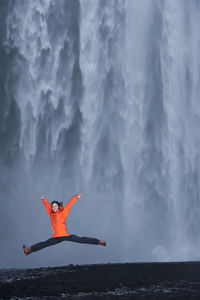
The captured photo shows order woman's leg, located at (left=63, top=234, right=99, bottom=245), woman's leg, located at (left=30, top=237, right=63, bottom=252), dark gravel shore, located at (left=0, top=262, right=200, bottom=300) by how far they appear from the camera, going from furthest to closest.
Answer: woman's leg, located at (left=30, top=237, right=63, bottom=252) < woman's leg, located at (left=63, top=234, right=99, bottom=245) < dark gravel shore, located at (left=0, top=262, right=200, bottom=300)

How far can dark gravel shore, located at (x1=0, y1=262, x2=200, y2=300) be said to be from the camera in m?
10.2

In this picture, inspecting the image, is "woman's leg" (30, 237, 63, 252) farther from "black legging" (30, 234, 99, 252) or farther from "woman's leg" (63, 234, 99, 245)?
"woman's leg" (63, 234, 99, 245)

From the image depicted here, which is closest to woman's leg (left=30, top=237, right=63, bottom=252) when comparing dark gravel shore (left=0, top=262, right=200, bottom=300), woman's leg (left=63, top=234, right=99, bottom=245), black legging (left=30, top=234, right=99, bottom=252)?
black legging (left=30, top=234, right=99, bottom=252)

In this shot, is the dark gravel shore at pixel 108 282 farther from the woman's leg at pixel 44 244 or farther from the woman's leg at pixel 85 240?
the woman's leg at pixel 85 240

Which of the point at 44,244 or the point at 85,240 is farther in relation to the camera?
the point at 44,244

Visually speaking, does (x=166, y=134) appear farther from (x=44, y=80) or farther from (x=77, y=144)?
(x=44, y=80)

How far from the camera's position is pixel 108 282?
12.0 meters

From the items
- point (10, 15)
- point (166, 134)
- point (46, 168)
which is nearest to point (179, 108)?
point (166, 134)

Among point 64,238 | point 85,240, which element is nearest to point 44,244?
point 64,238

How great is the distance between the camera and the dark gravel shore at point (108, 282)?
1018cm

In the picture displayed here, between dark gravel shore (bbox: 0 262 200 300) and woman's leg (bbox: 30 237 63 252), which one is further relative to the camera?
woman's leg (bbox: 30 237 63 252)

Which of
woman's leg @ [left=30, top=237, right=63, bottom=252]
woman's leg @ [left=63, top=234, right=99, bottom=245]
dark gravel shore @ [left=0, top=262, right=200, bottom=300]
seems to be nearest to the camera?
dark gravel shore @ [left=0, top=262, right=200, bottom=300]

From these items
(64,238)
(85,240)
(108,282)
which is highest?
(64,238)

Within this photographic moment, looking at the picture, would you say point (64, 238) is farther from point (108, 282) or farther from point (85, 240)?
point (108, 282)
